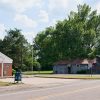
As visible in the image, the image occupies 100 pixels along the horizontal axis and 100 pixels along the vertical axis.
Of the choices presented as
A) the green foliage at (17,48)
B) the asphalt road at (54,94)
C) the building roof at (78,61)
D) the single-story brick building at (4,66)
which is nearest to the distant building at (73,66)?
the building roof at (78,61)

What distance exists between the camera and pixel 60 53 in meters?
109

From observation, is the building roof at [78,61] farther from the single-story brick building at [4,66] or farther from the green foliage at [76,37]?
the single-story brick building at [4,66]

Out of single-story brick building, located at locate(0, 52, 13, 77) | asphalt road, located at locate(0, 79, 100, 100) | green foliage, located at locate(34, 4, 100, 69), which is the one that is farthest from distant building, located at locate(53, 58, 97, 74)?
asphalt road, located at locate(0, 79, 100, 100)

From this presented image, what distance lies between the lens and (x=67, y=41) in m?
107

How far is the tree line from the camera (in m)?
106

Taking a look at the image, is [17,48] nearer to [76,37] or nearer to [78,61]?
[76,37]

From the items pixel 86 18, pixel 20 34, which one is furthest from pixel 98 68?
pixel 20 34

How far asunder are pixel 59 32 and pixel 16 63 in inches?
617

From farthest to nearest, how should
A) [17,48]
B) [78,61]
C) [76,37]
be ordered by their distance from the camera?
[17,48] < [76,37] < [78,61]

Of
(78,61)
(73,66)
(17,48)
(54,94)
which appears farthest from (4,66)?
(17,48)

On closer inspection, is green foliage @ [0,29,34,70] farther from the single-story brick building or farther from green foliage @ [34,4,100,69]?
the single-story brick building

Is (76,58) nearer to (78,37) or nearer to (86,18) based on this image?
(78,37)

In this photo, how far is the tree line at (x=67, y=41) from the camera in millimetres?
106438

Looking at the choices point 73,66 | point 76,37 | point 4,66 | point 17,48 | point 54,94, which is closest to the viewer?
point 54,94
